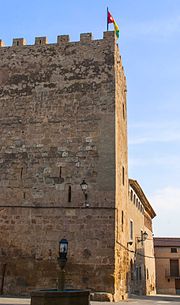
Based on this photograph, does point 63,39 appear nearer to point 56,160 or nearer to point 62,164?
point 56,160

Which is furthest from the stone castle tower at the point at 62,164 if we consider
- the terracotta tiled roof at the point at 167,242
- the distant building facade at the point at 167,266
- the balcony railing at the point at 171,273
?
the terracotta tiled roof at the point at 167,242

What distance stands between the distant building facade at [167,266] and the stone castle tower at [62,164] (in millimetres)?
27735

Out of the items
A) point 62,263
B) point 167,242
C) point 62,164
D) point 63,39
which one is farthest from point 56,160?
point 167,242

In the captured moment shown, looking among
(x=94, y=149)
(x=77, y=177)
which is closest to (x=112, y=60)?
(x=94, y=149)

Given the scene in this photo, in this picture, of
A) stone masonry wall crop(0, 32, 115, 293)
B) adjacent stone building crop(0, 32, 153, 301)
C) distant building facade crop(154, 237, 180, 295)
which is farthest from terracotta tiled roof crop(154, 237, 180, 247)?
stone masonry wall crop(0, 32, 115, 293)

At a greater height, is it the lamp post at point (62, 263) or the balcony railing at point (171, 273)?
the lamp post at point (62, 263)

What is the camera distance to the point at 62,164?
1498 cm

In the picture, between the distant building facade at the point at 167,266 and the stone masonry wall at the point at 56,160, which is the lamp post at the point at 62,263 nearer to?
the stone masonry wall at the point at 56,160

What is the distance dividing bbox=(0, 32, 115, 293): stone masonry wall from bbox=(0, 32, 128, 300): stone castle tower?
4cm

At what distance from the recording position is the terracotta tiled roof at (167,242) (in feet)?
141

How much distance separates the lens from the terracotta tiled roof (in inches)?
1698

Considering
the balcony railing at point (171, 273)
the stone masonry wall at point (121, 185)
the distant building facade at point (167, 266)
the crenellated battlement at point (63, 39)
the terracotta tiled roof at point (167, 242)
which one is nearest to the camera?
the stone masonry wall at point (121, 185)

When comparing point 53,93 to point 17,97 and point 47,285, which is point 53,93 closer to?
point 17,97

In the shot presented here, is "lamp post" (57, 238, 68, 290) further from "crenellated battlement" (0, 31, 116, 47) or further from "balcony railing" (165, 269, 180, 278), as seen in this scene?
"balcony railing" (165, 269, 180, 278)
